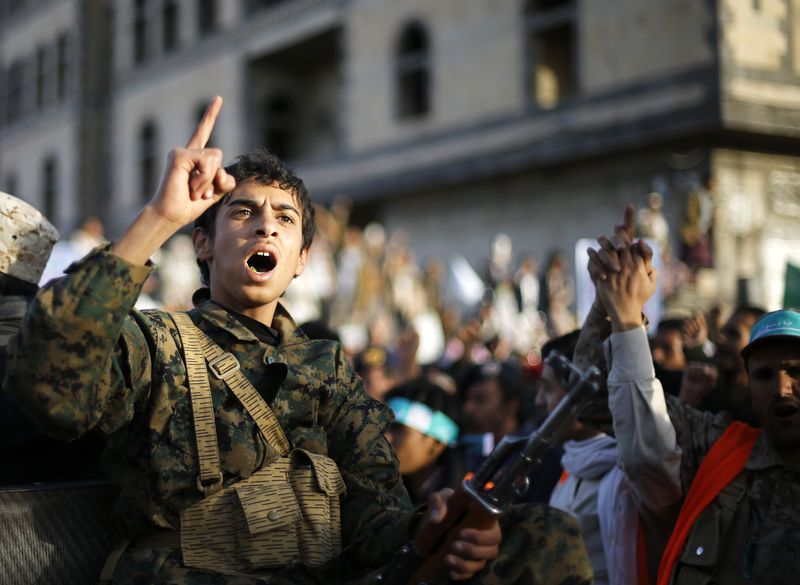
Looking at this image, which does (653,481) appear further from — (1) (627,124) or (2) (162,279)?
(1) (627,124)

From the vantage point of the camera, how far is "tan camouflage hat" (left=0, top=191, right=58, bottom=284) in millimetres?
3023

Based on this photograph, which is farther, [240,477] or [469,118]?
[469,118]

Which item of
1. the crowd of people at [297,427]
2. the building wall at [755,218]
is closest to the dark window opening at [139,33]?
the building wall at [755,218]

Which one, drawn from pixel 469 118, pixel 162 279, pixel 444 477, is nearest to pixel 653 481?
pixel 444 477

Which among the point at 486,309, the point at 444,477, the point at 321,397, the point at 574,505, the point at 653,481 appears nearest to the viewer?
the point at 321,397

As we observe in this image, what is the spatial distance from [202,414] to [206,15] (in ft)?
92.7

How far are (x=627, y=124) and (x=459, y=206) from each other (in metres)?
4.83

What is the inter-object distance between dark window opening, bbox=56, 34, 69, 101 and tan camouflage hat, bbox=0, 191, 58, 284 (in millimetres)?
34131

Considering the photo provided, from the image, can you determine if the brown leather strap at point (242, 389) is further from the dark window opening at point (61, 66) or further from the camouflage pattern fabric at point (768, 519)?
the dark window opening at point (61, 66)

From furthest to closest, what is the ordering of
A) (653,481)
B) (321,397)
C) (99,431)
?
(653,481) < (321,397) < (99,431)

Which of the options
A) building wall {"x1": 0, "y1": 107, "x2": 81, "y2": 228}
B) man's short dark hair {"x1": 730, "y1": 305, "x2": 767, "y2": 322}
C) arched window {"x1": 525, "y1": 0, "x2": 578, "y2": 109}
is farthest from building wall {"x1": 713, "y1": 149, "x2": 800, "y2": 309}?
building wall {"x1": 0, "y1": 107, "x2": 81, "y2": 228}

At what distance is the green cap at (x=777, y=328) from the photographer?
3.27 m

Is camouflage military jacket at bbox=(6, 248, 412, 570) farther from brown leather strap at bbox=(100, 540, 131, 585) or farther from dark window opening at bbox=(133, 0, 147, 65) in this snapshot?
dark window opening at bbox=(133, 0, 147, 65)

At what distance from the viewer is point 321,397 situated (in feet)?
9.21
